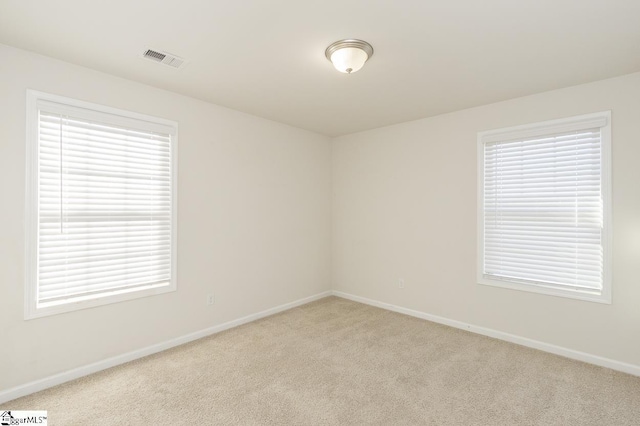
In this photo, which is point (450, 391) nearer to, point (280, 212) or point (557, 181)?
point (557, 181)

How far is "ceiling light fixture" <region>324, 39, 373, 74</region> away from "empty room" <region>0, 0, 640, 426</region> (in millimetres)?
23

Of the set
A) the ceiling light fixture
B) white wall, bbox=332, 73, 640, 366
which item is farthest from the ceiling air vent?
white wall, bbox=332, 73, 640, 366

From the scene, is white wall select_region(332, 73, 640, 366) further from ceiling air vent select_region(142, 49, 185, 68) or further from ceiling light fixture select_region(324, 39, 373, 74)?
ceiling air vent select_region(142, 49, 185, 68)

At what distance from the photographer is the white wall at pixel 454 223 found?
108 inches

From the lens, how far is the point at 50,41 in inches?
88.0

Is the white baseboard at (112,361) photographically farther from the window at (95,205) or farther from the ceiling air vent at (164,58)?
the ceiling air vent at (164,58)

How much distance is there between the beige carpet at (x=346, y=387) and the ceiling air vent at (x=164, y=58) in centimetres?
256

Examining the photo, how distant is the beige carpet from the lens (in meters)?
2.13

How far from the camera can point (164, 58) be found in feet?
8.13

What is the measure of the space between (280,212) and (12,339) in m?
2.78

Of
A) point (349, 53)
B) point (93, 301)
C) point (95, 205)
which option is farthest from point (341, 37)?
point (93, 301)

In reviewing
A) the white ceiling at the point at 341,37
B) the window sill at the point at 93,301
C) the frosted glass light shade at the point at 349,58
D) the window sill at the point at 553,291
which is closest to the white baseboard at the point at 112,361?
the window sill at the point at 93,301

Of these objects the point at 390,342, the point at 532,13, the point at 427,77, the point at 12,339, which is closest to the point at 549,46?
the point at 532,13

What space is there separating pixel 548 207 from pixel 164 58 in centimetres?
372
